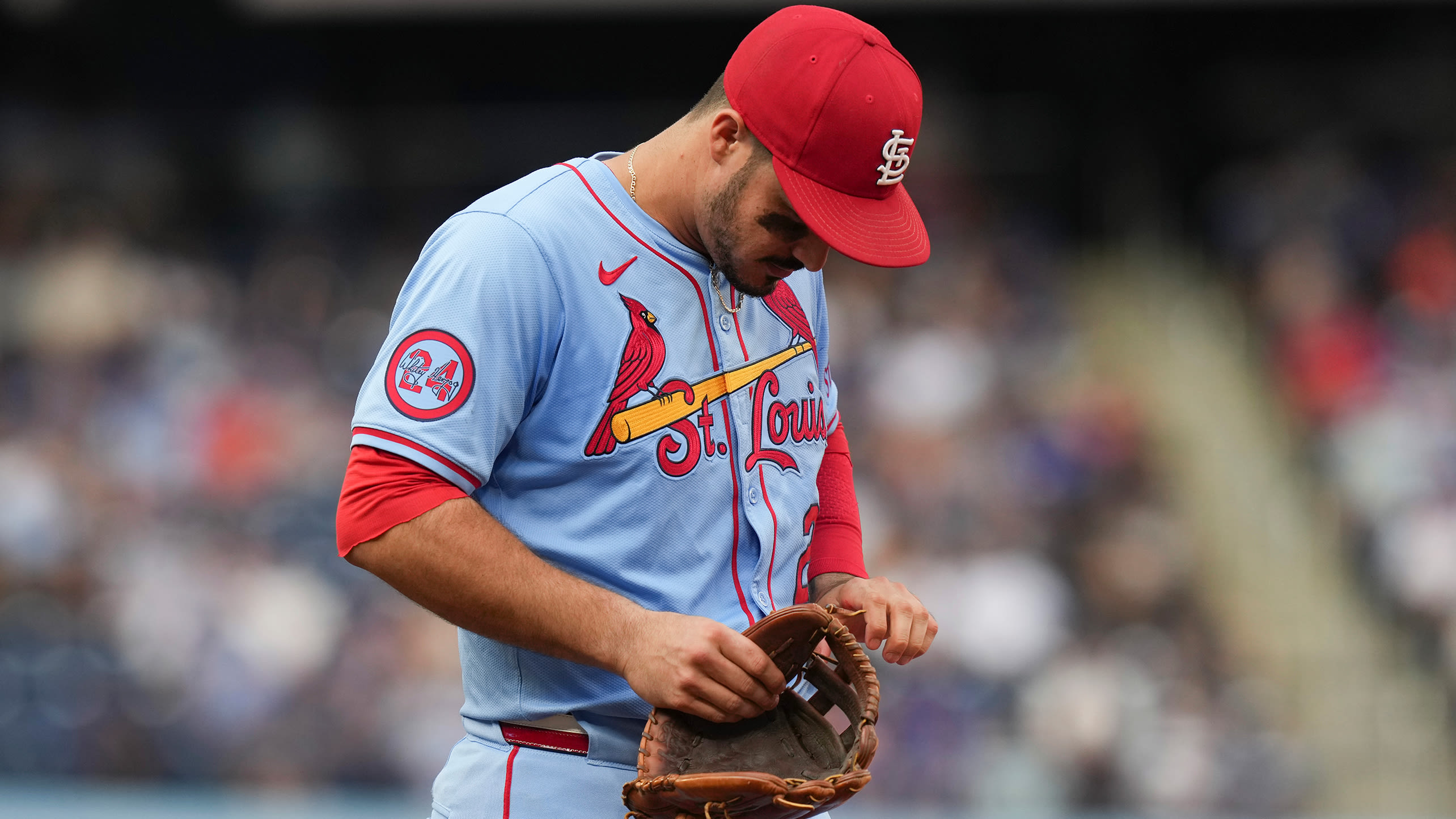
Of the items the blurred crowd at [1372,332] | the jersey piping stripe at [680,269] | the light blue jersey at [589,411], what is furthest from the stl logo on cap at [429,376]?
the blurred crowd at [1372,332]

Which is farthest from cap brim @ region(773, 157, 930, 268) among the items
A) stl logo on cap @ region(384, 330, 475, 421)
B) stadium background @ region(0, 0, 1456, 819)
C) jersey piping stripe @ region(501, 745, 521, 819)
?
stadium background @ region(0, 0, 1456, 819)

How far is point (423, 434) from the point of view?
1735 mm

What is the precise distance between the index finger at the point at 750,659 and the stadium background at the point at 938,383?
480 centimetres

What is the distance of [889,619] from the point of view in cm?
199

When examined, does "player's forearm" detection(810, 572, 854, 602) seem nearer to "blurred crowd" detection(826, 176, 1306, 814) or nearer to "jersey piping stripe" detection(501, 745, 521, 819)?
"jersey piping stripe" detection(501, 745, 521, 819)

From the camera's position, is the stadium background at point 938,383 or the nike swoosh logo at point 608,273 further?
the stadium background at point 938,383

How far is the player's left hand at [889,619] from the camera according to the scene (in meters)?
1.96

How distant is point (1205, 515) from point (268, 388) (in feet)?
17.5

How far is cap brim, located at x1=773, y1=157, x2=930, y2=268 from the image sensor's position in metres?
1.82

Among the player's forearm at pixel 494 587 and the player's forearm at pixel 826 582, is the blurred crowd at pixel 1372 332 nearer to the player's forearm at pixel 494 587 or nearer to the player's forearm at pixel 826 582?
the player's forearm at pixel 826 582

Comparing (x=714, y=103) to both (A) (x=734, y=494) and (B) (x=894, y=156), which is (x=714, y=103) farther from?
(A) (x=734, y=494)

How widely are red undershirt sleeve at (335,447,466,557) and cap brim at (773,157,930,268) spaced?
54cm

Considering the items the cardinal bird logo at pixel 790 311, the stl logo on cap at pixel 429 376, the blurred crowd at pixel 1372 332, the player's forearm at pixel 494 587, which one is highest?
the blurred crowd at pixel 1372 332

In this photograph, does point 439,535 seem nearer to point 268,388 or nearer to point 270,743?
point 270,743
